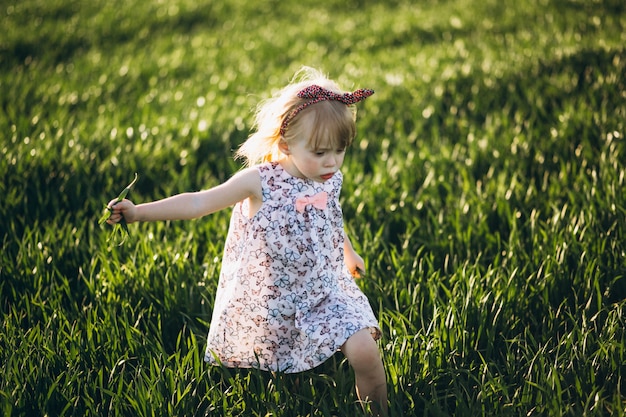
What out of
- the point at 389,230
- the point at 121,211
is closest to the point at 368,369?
the point at 121,211

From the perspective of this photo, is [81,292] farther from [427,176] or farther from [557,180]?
[557,180]

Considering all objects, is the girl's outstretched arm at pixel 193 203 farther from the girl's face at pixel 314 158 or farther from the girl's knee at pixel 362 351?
the girl's knee at pixel 362 351

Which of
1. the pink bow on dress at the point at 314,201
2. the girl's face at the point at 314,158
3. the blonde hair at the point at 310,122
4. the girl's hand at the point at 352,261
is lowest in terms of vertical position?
the girl's hand at the point at 352,261

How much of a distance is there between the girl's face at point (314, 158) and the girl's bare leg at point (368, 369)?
532 mm

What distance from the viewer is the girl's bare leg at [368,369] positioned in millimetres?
1997

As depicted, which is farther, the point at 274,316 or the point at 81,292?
the point at 81,292

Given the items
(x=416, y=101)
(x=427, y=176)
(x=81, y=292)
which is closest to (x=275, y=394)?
(x=81, y=292)

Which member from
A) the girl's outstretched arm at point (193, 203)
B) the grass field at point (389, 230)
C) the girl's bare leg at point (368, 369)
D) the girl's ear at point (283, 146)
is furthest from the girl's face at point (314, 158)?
the grass field at point (389, 230)

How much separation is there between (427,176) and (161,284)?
1.73 meters

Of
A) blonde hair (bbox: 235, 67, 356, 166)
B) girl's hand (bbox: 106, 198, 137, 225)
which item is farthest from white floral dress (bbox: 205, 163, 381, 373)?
girl's hand (bbox: 106, 198, 137, 225)

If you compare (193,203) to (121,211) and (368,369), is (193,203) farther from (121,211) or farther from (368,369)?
(368,369)

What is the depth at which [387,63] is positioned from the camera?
20.8ft

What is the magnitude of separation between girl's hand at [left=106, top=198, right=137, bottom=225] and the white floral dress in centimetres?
40

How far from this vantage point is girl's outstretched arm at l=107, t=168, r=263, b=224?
6.43 feet
